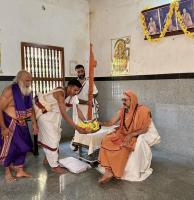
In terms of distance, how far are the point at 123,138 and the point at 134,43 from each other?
221 cm

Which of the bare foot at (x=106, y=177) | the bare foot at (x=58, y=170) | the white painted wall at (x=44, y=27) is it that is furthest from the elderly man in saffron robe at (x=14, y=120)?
the white painted wall at (x=44, y=27)

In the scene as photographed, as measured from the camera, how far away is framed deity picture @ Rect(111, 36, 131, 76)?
5121 millimetres

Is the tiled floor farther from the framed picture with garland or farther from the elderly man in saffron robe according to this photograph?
the framed picture with garland

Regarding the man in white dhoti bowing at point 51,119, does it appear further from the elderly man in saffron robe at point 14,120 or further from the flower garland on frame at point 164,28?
the flower garland on frame at point 164,28

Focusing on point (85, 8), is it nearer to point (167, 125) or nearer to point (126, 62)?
point (126, 62)

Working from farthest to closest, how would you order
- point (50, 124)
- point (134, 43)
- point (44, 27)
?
point (44, 27) < point (134, 43) < point (50, 124)

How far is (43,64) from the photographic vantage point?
207 inches

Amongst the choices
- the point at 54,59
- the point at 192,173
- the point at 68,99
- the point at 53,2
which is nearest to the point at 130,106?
the point at 68,99

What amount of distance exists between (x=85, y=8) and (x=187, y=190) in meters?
4.46

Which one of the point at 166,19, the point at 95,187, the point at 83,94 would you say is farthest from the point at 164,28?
the point at 95,187

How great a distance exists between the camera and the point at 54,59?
5410 mm

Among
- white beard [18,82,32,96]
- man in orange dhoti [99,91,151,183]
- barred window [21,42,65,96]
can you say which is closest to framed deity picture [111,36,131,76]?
barred window [21,42,65,96]

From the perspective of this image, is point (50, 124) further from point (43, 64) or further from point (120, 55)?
point (120, 55)

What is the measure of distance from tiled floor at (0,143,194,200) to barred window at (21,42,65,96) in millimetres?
2001
